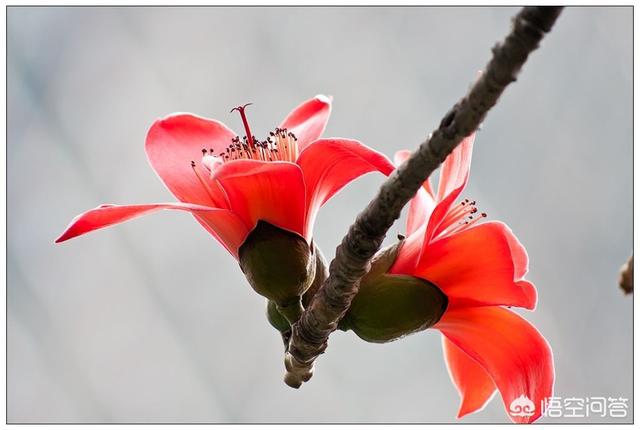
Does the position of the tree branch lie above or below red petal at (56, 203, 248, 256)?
below

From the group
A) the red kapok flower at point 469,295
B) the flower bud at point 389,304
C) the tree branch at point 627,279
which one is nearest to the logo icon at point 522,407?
the red kapok flower at point 469,295

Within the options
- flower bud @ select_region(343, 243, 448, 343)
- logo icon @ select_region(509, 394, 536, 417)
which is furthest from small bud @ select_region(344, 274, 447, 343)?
logo icon @ select_region(509, 394, 536, 417)

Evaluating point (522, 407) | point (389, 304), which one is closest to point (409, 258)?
point (389, 304)

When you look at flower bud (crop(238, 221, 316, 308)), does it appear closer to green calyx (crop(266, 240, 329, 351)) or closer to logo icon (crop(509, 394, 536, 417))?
green calyx (crop(266, 240, 329, 351))

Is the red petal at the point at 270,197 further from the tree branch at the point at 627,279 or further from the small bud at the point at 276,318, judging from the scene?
the tree branch at the point at 627,279

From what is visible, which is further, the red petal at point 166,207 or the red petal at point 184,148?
the red petal at point 184,148

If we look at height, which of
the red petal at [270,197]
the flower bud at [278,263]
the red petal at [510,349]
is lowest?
the red petal at [510,349]

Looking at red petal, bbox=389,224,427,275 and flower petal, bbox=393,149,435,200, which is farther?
flower petal, bbox=393,149,435,200
